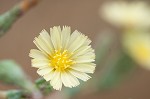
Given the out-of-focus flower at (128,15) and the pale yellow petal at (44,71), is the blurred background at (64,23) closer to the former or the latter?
the out-of-focus flower at (128,15)

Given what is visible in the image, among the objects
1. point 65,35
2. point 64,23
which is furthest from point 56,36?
point 64,23

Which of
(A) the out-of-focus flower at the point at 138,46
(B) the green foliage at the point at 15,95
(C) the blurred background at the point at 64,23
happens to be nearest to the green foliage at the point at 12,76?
(B) the green foliage at the point at 15,95

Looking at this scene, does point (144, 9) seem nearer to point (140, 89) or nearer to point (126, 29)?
point (126, 29)

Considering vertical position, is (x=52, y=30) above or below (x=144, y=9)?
below

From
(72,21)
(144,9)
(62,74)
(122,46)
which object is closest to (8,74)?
(62,74)

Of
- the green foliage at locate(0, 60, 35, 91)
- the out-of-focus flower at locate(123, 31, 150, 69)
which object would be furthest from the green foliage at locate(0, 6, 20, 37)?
the out-of-focus flower at locate(123, 31, 150, 69)

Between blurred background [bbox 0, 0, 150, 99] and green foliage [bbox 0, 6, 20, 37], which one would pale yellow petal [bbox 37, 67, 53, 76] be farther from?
blurred background [bbox 0, 0, 150, 99]

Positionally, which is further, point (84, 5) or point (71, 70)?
point (84, 5)
